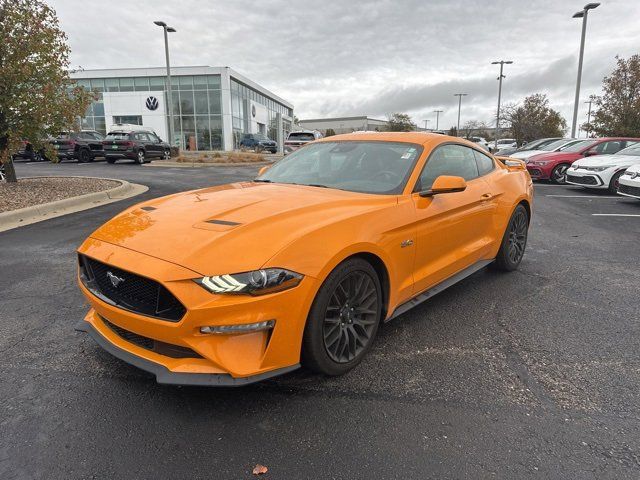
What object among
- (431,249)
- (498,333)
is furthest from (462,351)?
(431,249)

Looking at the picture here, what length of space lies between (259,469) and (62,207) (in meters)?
8.59

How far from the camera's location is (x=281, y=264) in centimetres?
237

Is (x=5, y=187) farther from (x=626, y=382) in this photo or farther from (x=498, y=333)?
(x=626, y=382)

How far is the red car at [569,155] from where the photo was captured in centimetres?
1434

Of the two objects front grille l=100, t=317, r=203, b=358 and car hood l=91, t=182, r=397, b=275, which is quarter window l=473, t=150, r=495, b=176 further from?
front grille l=100, t=317, r=203, b=358

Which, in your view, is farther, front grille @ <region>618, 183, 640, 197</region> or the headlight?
front grille @ <region>618, 183, 640, 197</region>

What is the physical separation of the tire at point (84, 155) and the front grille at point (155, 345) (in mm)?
22328

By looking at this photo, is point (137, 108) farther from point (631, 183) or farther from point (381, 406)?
point (381, 406)

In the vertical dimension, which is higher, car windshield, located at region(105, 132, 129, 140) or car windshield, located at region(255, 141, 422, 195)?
car windshield, located at region(105, 132, 129, 140)

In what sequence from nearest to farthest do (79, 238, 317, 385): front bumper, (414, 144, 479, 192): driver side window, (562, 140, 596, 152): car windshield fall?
(79, 238, 317, 385): front bumper
(414, 144, 479, 192): driver side window
(562, 140, 596, 152): car windshield

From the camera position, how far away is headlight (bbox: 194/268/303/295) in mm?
2266

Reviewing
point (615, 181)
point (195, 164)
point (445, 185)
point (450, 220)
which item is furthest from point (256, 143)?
point (445, 185)

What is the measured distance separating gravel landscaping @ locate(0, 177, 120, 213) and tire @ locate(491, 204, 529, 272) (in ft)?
27.4

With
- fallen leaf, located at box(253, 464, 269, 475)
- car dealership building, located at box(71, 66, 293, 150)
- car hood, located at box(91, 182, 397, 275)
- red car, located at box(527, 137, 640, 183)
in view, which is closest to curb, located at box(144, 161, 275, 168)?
red car, located at box(527, 137, 640, 183)
